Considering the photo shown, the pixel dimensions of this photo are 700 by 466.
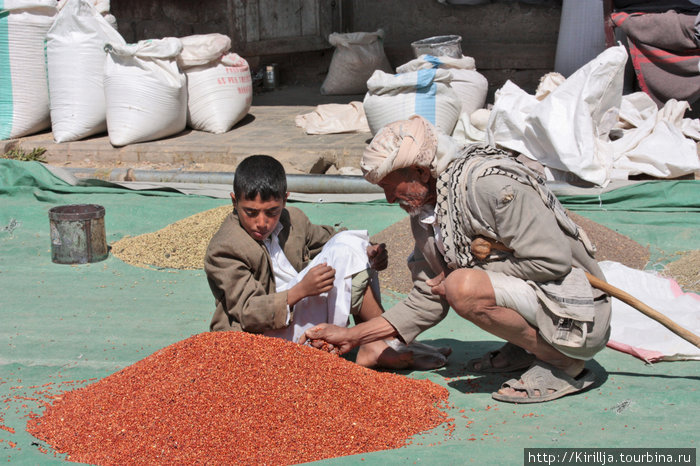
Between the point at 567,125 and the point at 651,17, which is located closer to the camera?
the point at 567,125

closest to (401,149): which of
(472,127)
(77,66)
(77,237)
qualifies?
(77,237)

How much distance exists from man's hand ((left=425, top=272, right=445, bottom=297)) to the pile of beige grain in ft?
5.70

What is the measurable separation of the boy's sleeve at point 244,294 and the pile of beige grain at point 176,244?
1347mm

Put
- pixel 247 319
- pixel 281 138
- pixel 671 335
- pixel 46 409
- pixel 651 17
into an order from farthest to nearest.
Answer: pixel 281 138 → pixel 651 17 → pixel 671 335 → pixel 247 319 → pixel 46 409

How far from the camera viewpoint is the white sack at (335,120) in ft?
20.0

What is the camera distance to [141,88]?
19.0 feet

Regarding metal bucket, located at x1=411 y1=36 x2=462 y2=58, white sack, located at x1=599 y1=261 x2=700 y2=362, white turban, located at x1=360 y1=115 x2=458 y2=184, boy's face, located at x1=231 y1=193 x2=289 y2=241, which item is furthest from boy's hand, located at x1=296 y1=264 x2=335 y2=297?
metal bucket, located at x1=411 y1=36 x2=462 y2=58

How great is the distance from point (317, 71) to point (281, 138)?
245cm

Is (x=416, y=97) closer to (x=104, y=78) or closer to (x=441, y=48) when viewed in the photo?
(x=441, y=48)

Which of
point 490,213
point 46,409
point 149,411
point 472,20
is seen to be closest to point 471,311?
point 490,213

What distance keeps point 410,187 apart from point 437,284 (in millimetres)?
294

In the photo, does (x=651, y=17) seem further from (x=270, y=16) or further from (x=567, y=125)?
(x=270, y=16)

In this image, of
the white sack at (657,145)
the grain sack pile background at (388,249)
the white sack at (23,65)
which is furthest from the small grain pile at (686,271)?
the white sack at (23,65)

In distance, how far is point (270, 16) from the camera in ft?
25.2
